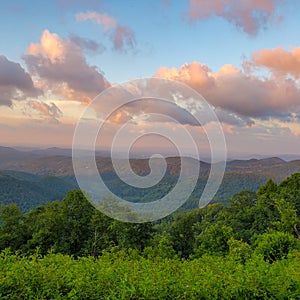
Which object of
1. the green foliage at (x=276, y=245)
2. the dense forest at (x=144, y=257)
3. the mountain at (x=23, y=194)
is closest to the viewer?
the dense forest at (x=144, y=257)

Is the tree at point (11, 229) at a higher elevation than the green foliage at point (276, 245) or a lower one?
lower

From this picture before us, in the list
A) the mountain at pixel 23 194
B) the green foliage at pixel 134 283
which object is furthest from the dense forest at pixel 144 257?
the mountain at pixel 23 194

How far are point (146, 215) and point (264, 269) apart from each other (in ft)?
55.7

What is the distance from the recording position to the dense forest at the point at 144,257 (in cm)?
446

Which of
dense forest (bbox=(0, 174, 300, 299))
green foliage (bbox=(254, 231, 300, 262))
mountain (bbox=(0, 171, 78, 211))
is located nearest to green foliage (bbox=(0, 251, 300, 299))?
dense forest (bbox=(0, 174, 300, 299))

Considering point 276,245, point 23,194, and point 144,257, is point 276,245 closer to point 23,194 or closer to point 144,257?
point 144,257

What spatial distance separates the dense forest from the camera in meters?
4.46

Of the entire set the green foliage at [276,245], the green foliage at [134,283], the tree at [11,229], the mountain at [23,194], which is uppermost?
the green foliage at [134,283]

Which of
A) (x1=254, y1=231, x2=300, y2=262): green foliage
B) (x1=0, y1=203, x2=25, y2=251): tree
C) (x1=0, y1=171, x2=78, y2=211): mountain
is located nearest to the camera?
(x1=254, y1=231, x2=300, y2=262): green foliage

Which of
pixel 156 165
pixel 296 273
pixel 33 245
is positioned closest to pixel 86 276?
pixel 296 273

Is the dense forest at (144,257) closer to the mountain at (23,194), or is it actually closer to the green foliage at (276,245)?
the green foliage at (276,245)

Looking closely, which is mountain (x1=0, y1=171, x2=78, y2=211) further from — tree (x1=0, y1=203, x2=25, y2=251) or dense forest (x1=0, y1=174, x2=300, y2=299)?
dense forest (x1=0, y1=174, x2=300, y2=299)

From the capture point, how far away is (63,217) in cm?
2650

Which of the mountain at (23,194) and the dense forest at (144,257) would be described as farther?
the mountain at (23,194)
